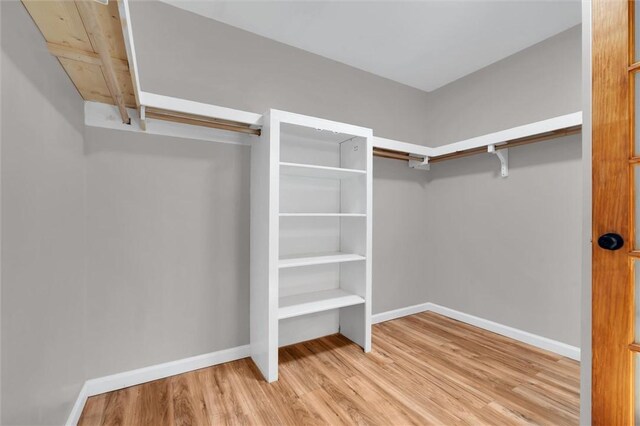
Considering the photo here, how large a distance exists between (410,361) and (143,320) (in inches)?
75.9

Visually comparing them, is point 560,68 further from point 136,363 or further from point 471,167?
point 136,363

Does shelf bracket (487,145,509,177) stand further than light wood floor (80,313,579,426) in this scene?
Yes

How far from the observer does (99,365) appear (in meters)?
1.75

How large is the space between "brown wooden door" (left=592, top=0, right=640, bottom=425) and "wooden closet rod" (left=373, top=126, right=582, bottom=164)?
123cm

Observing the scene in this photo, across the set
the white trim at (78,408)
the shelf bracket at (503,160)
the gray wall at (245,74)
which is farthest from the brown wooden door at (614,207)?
the white trim at (78,408)

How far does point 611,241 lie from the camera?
99cm

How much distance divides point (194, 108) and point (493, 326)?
3.12 metres

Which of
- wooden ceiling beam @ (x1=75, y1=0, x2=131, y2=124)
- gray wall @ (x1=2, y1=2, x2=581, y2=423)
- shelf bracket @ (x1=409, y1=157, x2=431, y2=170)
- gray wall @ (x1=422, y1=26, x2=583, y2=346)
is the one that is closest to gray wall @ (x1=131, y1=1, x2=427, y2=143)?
gray wall @ (x1=2, y1=2, x2=581, y2=423)

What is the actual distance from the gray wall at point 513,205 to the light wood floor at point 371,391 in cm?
48

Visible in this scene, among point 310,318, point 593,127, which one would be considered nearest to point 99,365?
point 310,318

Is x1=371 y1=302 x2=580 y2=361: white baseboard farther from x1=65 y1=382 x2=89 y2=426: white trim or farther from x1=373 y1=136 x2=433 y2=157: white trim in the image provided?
x1=65 y1=382 x2=89 y2=426: white trim

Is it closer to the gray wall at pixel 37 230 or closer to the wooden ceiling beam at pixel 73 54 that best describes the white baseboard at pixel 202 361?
the gray wall at pixel 37 230

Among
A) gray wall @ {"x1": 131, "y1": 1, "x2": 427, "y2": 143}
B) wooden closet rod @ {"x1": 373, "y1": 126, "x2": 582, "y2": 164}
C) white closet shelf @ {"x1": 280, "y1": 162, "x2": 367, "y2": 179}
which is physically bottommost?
white closet shelf @ {"x1": 280, "y1": 162, "x2": 367, "y2": 179}

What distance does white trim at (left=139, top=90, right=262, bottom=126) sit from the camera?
67.2 inches
